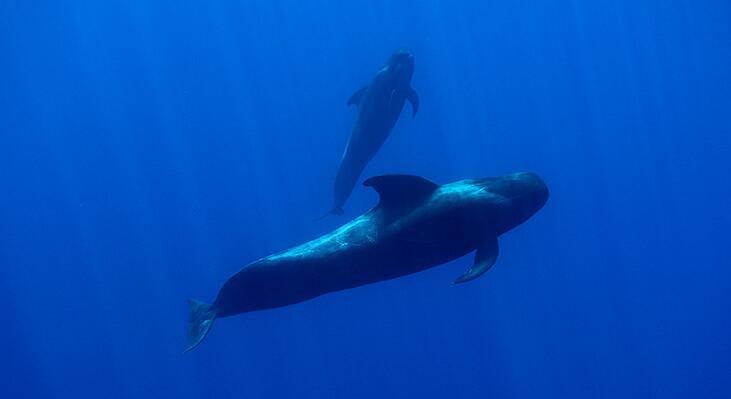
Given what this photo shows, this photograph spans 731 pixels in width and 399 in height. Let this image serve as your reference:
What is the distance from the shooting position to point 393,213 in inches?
270

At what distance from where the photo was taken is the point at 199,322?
7.37 meters

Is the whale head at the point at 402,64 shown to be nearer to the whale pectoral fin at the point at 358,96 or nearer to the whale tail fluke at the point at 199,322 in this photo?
the whale pectoral fin at the point at 358,96

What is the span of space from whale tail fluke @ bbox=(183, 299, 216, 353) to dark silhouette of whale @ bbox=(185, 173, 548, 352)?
0.03 metres

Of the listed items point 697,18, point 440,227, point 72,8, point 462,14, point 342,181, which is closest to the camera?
point 440,227

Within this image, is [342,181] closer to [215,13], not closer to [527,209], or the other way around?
[527,209]

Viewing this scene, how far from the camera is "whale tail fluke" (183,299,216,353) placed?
23.0ft

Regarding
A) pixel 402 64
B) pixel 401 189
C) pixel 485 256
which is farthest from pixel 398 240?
pixel 402 64

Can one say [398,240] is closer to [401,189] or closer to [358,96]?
[401,189]

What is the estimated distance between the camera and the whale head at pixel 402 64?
1341 cm

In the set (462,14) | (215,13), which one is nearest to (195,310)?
(215,13)

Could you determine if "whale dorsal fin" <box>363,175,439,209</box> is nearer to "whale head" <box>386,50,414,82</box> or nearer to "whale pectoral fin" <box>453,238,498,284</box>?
"whale pectoral fin" <box>453,238,498,284</box>

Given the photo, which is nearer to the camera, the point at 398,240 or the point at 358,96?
the point at 398,240

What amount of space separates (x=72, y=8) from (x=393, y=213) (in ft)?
141

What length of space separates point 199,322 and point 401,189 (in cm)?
315
